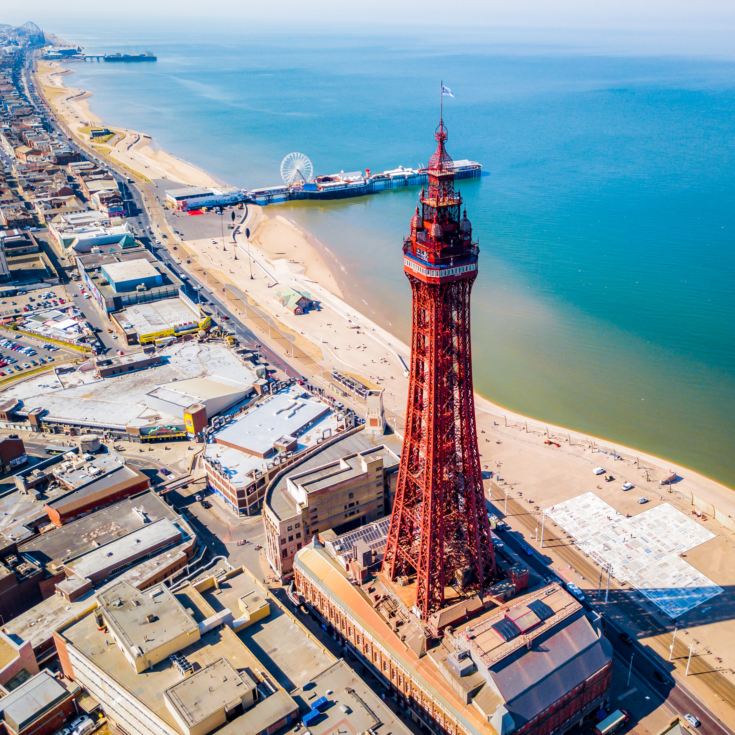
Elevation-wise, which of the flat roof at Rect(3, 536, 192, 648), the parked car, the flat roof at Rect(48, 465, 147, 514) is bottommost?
the parked car

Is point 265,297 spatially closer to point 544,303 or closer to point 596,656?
point 544,303

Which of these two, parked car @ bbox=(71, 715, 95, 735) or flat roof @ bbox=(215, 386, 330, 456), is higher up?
flat roof @ bbox=(215, 386, 330, 456)

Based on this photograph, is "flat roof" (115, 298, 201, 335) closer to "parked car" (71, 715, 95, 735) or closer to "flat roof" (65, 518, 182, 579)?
"flat roof" (65, 518, 182, 579)

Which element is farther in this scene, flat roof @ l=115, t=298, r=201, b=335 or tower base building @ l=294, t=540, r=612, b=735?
flat roof @ l=115, t=298, r=201, b=335

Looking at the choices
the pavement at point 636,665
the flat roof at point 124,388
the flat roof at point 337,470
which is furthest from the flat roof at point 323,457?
the flat roof at point 124,388

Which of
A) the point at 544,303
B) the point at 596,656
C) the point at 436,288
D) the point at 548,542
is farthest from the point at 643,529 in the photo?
the point at 544,303

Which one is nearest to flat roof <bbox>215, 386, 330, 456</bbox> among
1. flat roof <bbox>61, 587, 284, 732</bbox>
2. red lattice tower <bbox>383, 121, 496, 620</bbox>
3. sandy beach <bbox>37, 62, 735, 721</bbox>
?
A: sandy beach <bbox>37, 62, 735, 721</bbox>
